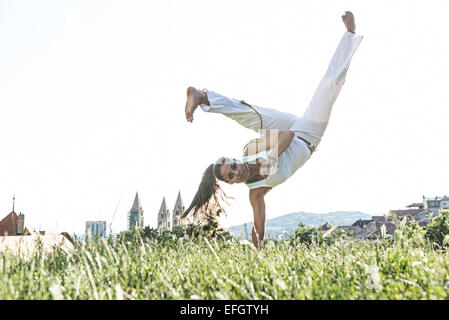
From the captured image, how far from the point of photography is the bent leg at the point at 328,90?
6.19 m

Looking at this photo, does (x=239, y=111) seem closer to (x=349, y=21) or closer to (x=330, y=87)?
(x=330, y=87)

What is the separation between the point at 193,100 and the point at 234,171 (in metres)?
1.16

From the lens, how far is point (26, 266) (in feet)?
11.7

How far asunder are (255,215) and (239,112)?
1527 millimetres

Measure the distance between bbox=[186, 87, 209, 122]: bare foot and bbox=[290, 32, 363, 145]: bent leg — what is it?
154cm

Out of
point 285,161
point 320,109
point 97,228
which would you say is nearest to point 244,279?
point 97,228

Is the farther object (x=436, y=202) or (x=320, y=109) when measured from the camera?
(x=436, y=202)

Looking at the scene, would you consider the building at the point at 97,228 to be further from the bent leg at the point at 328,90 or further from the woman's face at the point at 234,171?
the bent leg at the point at 328,90

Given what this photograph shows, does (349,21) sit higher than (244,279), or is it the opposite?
(349,21)

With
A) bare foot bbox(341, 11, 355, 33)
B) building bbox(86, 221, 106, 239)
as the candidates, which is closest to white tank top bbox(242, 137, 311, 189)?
bare foot bbox(341, 11, 355, 33)

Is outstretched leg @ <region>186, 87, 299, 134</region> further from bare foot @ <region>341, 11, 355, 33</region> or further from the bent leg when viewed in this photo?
bare foot @ <region>341, 11, 355, 33</region>

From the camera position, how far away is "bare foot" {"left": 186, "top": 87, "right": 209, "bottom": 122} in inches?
226

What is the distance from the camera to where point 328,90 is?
6.23m
